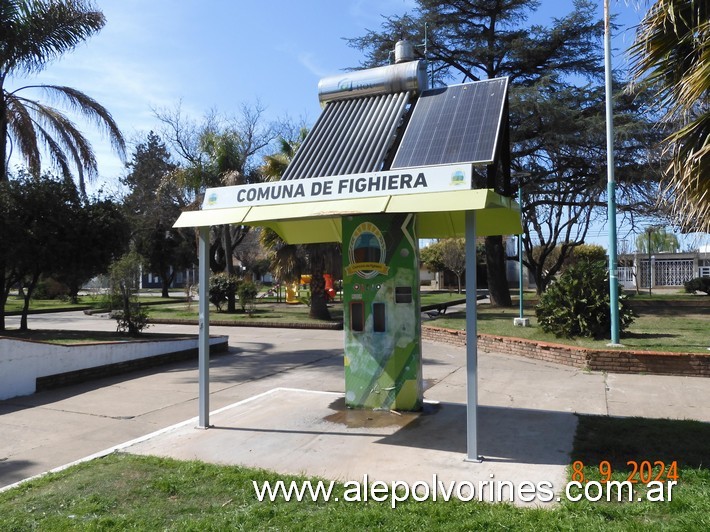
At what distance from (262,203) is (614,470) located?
4547 millimetres

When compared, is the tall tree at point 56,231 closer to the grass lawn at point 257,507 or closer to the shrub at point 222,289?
the grass lawn at point 257,507

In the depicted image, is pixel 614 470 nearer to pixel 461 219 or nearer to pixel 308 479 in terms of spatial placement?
pixel 308 479

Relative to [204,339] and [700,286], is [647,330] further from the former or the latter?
[700,286]

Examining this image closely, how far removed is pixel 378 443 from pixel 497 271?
19479 millimetres

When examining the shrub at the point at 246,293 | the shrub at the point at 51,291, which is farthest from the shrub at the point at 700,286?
the shrub at the point at 51,291

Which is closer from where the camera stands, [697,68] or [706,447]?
[697,68]

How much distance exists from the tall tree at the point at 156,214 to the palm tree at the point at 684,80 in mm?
29787

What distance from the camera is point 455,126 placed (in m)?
7.02

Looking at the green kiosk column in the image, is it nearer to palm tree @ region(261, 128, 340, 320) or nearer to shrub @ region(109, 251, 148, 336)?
shrub @ region(109, 251, 148, 336)

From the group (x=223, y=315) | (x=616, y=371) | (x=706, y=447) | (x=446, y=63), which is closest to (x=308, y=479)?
(x=706, y=447)

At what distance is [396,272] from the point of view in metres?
7.34

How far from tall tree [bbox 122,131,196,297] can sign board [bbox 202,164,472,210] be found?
27402 mm

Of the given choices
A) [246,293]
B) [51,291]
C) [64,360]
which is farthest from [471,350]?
[51,291]

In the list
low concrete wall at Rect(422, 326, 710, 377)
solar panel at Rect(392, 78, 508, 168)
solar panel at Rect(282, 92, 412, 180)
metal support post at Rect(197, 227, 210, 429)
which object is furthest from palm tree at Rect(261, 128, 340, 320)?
metal support post at Rect(197, 227, 210, 429)
